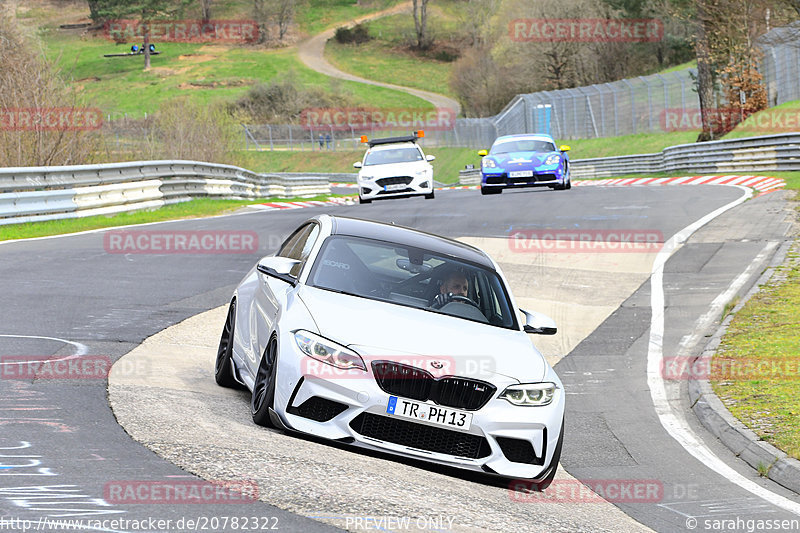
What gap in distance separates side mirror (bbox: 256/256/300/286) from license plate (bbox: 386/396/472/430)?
59.5 inches

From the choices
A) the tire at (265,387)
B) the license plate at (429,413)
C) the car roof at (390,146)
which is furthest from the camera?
the car roof at (390,146)

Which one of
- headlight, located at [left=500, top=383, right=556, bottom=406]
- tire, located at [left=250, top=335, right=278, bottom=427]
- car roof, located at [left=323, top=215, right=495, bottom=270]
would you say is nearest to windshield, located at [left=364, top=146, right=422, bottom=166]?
car roof, located at [left=323, top=215, right=495, bottom=270]

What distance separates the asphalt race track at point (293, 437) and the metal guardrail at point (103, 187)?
7.96 feet

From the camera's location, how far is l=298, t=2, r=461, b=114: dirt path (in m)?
115

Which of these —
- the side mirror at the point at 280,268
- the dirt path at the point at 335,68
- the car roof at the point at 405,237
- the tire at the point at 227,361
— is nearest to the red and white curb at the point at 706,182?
the car roof at the point at 405,237

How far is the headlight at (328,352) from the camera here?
21.4 ft

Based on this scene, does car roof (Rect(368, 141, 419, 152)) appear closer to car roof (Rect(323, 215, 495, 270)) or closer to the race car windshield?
the race car windshield

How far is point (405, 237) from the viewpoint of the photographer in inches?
328

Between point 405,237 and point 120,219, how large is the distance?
15.8m

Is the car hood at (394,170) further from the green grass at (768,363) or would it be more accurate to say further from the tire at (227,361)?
the tire at (227,361)

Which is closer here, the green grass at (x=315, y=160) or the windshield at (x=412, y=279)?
the windshield at (x=412, y=279)

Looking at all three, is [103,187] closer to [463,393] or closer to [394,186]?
[394,186]

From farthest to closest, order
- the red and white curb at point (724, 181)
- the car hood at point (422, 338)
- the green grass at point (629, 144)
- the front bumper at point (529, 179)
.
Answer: the green grass at point (629, 144)
the front bumper at point (529, 179)
the red and white curb at point (724, 181)
the car hood at point (422, 338)

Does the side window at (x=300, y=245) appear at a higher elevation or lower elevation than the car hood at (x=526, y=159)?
higher
